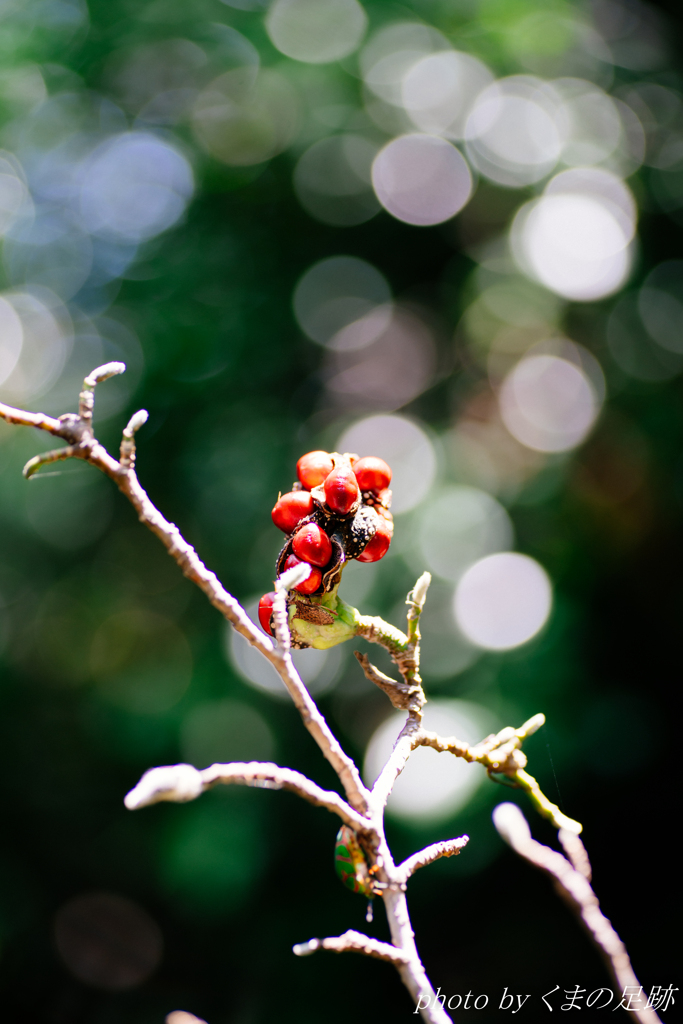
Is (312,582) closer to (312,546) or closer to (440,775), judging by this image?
(312,546)

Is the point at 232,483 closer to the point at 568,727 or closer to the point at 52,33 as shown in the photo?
the point at 568,727

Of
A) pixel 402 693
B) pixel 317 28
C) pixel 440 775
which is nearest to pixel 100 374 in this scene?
pixel 402 693

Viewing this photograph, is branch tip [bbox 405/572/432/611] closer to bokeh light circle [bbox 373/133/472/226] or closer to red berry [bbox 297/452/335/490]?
red berry [bbox 297/452/335/490]

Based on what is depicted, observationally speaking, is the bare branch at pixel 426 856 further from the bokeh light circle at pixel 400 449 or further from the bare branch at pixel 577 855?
the bokeh light circle at pixel 400 449

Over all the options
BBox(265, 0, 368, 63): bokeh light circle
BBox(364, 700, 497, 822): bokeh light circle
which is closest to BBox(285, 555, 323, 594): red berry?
BBox(364, 700, 497, 822): bokeh light circle

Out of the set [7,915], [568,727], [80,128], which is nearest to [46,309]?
[80,128]

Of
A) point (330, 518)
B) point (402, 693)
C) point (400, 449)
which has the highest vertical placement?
point (400, 449)
